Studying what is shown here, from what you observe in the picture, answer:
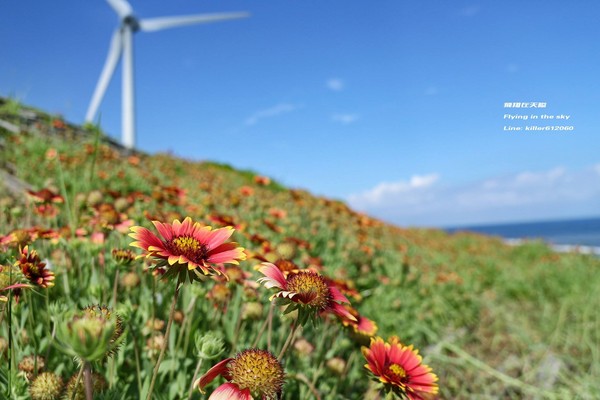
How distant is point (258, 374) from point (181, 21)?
15762 mm

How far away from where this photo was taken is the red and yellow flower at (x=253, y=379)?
2.70 ft

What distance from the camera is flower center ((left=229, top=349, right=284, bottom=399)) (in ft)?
2.69

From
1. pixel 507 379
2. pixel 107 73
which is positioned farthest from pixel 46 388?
pixel 107 73

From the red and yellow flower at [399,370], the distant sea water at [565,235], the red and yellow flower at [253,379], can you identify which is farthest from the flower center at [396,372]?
the distant sea water at [565,235]

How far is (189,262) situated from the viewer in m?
0.87

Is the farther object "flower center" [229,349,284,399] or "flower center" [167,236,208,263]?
"flower center" [167,236,208,263]

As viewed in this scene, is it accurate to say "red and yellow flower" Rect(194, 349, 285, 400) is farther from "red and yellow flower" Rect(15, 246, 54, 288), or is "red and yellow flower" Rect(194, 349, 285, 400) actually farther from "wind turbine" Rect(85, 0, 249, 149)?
"wind turbine" Rect(85, 0, 249, 149)

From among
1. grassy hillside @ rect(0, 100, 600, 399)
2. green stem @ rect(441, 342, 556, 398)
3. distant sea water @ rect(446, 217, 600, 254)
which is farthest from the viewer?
distant sea water @ rect(446, 217, 600, 254)

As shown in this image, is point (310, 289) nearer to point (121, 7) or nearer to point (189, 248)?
point (189, 248)

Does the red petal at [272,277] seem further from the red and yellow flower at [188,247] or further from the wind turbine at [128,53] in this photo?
the wind turbine at [128,53]

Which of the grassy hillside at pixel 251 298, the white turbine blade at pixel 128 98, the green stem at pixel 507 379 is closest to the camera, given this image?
the grassy hillside at pixel 251 298

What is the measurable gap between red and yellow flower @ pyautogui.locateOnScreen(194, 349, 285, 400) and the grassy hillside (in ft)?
0.59

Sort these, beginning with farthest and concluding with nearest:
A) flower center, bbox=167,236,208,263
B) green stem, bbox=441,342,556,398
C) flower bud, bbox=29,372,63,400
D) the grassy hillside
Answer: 1. green stem, bbox=441,342,556,398
2. the grassy hillside
3. flower bud, bbox=29,372,63,400
4. flower center, bbox=167,236,208,263

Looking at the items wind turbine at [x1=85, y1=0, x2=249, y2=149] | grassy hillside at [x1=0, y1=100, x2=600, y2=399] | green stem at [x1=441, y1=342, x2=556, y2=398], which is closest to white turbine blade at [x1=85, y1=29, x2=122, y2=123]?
wind turbine at [x1=85, y1=0, x2=249, y2=149]
